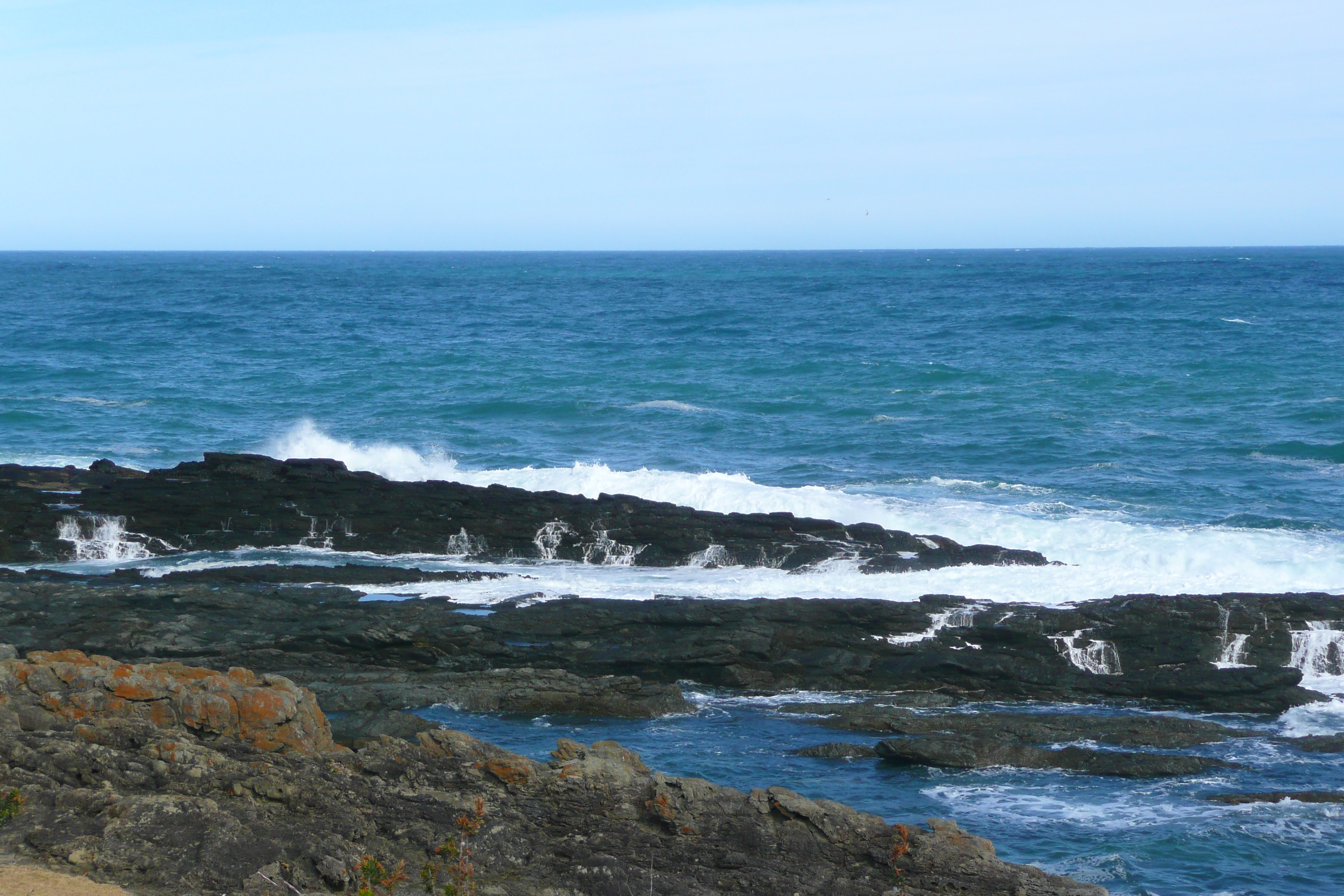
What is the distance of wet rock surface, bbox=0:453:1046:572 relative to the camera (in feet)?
68.9

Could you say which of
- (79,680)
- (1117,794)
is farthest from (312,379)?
(1117,794)

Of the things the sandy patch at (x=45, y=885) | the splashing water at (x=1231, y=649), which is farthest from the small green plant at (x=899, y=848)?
the splashing water at (x=1231, y=649)

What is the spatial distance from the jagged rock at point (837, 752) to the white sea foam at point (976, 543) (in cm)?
573

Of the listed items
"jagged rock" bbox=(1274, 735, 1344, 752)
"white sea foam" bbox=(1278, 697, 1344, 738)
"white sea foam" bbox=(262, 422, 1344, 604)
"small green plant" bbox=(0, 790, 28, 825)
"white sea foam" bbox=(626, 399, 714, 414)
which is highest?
"white sea foam" bbox=(626, 399, 714, 414)

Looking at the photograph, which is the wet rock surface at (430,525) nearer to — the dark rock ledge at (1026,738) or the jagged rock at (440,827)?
the dark rock ledge at (1026,738)

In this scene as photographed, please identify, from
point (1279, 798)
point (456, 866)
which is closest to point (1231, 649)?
point (1279, 798)

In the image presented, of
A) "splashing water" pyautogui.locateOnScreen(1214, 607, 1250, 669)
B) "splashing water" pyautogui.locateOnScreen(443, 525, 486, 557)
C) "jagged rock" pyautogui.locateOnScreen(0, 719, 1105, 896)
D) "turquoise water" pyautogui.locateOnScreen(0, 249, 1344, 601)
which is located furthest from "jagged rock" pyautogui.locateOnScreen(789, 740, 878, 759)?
"splashing water" pyautogui.locateOnScreen(443, 525, 486, 557)

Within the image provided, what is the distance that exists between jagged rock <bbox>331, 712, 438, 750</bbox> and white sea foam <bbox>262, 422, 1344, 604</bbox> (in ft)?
19.7

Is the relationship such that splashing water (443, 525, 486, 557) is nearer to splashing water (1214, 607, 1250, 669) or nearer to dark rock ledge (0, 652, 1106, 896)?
dark rock ledge (0, 652, 1106, 896)

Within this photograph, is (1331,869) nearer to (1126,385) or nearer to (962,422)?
(962,422)

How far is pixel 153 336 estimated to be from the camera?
6209 cm

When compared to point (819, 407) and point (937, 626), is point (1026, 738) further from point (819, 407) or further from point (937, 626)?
point (819, 407)

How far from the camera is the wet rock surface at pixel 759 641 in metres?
15.1

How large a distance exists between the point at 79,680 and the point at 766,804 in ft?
22.2
